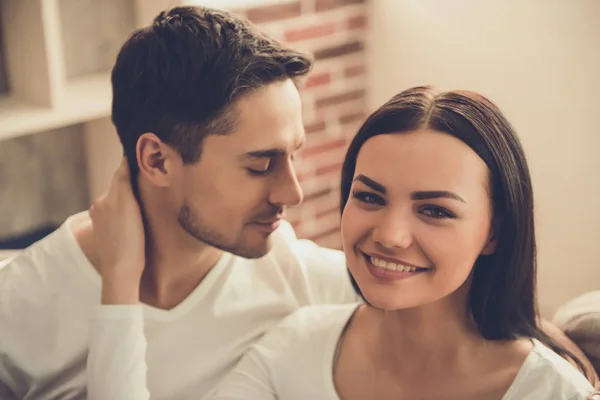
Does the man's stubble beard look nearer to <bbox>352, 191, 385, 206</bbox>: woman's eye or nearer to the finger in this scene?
the finger

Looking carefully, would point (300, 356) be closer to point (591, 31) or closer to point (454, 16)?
point (591, 31)

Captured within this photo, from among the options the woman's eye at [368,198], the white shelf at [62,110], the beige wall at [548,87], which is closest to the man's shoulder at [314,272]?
the woman's eye at [368,198]

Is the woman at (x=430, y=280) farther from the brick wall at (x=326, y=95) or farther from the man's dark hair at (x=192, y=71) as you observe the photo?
the brick wall at (x=326, y=95)

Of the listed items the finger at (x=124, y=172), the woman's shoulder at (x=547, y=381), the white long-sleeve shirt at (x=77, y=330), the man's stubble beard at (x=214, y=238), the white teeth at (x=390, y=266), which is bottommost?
the white long-sleeve shirt at (x=77, y=330)

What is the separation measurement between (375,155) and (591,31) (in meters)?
1.42

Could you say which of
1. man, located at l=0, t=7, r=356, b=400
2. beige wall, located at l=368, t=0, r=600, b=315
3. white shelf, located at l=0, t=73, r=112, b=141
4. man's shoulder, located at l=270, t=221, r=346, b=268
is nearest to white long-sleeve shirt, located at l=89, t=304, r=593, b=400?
man, located at l=0, t=7, r=356, b=400

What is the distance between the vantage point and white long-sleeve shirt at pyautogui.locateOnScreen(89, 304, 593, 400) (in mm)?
1350

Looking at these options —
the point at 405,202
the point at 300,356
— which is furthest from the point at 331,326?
the point at 405,202

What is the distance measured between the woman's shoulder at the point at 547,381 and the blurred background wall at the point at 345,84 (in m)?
1.30

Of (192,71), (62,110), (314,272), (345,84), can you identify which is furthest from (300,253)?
(345,84)

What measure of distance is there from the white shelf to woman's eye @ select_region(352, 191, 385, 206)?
3.44 ft

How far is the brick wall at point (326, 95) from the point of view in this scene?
8.79ft

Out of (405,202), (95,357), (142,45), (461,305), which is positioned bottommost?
(95,357)

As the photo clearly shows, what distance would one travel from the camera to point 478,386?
123 cm
